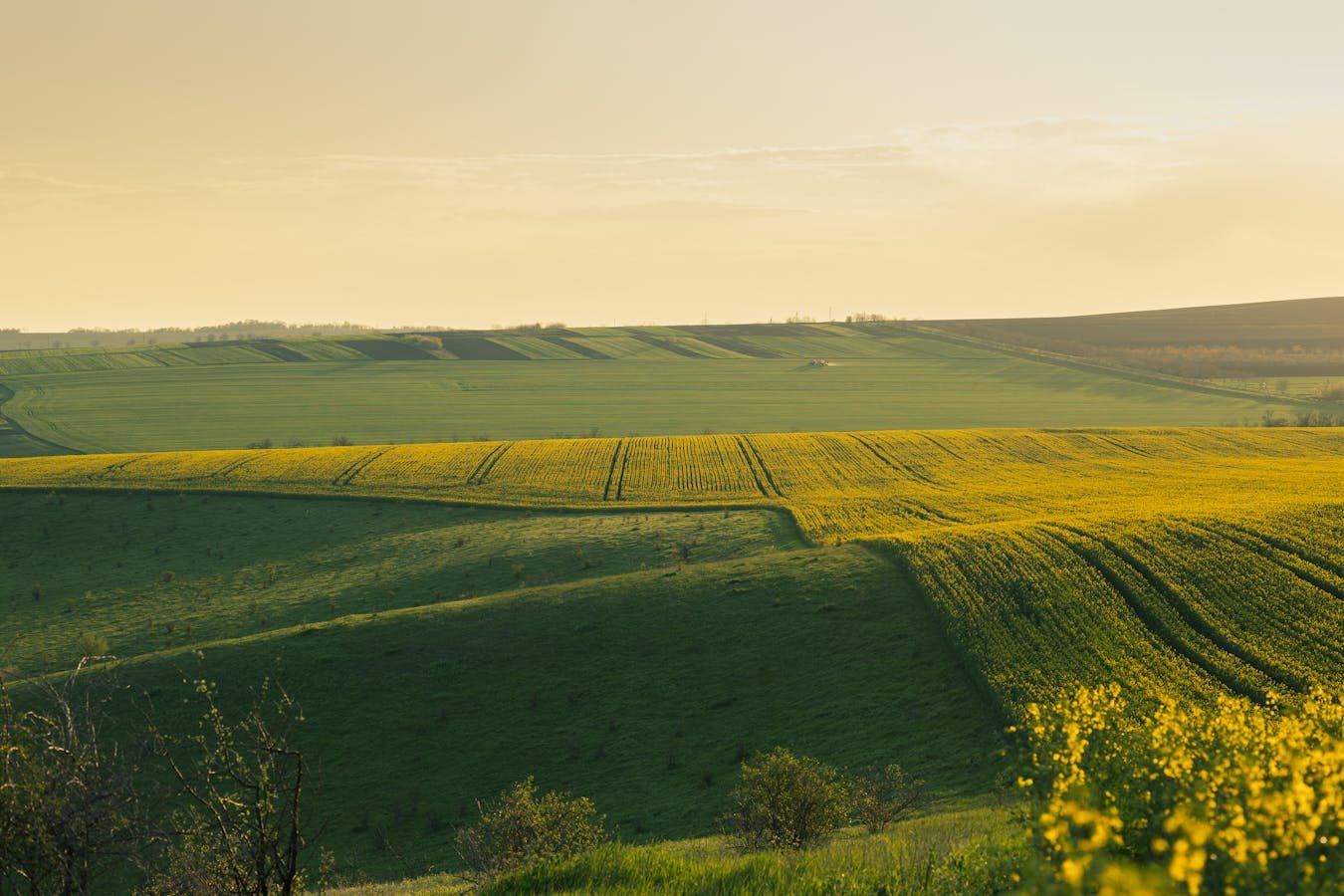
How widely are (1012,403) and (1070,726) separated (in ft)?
543

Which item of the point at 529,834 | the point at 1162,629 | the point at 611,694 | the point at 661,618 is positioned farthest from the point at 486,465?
the point at 529,834

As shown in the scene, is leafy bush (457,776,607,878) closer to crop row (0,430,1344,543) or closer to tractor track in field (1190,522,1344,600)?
tractor track in field (1190,522,1344,600)

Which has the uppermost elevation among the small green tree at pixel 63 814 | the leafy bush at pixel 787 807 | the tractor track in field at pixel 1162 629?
the small green tree at pixel 63 814

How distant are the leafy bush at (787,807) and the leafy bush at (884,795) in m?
0.88

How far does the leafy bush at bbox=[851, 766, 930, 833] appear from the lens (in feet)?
97.0

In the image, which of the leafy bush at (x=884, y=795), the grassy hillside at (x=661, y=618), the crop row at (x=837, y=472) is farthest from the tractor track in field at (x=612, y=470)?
the leafy bush at (x=884, y=795)

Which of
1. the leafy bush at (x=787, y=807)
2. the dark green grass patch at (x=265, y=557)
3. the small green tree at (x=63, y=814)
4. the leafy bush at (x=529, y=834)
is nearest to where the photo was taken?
the small green tree at (x=63, y=814)

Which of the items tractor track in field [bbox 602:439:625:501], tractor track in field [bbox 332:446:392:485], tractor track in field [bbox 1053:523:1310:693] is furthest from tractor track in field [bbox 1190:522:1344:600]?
tractor track in field [bbox 332:446:392:485]

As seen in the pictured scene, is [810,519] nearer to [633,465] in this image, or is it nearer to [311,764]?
[633,465]

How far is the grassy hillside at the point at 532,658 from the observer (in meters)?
38.7

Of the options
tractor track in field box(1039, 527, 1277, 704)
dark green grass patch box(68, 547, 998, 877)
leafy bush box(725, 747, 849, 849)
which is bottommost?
dark green grass patch box(68, 547, 998, 877)

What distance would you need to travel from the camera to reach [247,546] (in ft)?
254

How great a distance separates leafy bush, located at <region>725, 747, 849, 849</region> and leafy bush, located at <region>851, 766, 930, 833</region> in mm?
885

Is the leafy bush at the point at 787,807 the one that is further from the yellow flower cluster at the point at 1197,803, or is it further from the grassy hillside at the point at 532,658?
the yellow flower cluster at the point at 1197,803
